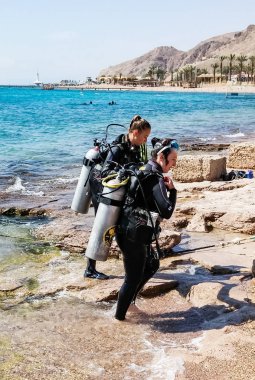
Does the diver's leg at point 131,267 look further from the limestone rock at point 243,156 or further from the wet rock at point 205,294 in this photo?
the limestone rock at point 243,156

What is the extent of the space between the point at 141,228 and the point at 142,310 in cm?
124

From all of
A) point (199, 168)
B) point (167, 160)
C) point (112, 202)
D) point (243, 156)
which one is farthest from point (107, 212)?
point (243, 156)

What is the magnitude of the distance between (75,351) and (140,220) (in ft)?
4.17

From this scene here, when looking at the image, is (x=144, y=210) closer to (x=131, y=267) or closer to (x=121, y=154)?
(x=131, y=267)

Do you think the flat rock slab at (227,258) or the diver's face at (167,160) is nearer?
the diver's face at (167,160)

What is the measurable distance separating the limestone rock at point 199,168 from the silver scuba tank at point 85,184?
6.06m

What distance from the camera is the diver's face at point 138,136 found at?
5363mm

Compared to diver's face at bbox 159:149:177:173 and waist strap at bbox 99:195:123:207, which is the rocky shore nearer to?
waist strap at bbox 99:195:123:207

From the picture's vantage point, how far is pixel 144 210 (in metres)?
4.52

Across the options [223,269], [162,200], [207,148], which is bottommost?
[207,148]

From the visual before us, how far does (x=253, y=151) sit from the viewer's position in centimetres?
1352

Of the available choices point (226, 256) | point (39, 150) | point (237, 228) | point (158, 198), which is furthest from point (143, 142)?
point (39, 150)

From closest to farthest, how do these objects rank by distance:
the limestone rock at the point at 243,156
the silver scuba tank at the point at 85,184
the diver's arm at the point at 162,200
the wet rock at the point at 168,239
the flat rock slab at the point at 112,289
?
the diver's arm at the point at 162,200, the flat rock slab at the point at 112,289, the silver scuba tank at the point at 85,184, the wet rock at the point at 168,239, the limestone rock at the point at 243,156

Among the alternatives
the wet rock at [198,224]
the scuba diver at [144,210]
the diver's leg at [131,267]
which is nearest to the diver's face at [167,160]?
the scuba diver at [144,210]
